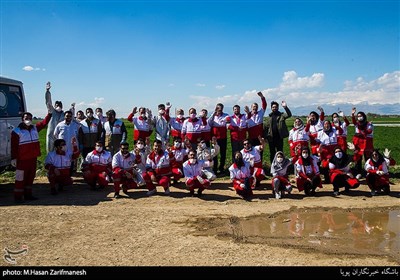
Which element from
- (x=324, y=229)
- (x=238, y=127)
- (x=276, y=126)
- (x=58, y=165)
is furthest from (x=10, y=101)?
(x=324, y=229)

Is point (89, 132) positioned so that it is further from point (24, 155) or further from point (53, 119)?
point (24, 155)

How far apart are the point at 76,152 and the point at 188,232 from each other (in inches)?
207

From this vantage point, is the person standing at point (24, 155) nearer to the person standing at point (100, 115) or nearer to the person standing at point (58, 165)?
the person standing at point (58, 165)

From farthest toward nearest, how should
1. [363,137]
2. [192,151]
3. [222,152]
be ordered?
[222,152], [363,137], [192,151]

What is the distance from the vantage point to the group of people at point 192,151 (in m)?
8.62

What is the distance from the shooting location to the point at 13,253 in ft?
16.9

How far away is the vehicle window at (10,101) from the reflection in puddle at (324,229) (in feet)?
20.1

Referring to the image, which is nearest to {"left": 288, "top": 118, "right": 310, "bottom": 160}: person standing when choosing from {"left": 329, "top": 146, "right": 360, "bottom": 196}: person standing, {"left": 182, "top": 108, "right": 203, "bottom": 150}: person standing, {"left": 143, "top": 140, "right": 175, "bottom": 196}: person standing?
{"left": 329, "top": 146, "right": 360, "bottom": 196}: person standing

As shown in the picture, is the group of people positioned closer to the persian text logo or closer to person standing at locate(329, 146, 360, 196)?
person standing at locate(329, 146, 360, 196)

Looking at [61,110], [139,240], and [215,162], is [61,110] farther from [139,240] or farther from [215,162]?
[139,240]

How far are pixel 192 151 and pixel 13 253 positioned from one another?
4.87 metres

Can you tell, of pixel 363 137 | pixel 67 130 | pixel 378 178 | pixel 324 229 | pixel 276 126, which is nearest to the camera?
pixel 324 229

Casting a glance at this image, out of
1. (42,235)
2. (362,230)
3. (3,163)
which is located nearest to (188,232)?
(42,235)

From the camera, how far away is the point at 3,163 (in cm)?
895
